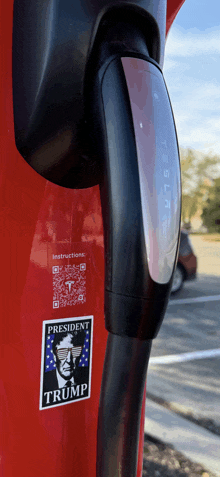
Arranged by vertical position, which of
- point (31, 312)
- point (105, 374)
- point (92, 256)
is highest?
point (92, 256)

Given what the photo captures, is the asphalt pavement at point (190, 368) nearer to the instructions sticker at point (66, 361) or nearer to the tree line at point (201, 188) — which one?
the instructions sticker at point (66, 361)

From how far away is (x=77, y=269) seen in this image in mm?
935

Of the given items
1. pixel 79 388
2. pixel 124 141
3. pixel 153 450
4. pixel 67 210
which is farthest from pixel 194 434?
pixel 124 141

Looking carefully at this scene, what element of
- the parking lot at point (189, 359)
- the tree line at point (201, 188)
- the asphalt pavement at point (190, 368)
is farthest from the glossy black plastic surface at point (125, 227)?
the tree line at point (201, 188)

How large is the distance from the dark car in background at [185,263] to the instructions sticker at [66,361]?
670cm

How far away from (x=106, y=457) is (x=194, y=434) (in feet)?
7.06

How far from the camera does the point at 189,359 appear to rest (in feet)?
14.6

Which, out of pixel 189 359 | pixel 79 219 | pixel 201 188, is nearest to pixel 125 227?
pixel 79 219

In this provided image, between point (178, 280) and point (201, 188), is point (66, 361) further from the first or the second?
point (201, 188)

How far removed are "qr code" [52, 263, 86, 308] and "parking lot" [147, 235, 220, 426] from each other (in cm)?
247

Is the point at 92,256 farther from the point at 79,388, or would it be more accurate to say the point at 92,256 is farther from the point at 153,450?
the point at 153,450

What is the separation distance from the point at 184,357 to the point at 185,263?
10.7 feet

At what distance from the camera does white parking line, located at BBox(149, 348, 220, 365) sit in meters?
4.38

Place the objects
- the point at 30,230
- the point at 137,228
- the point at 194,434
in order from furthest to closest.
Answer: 1. the point at 194,434
2. the point at 30,230
3. the point at 137,228
